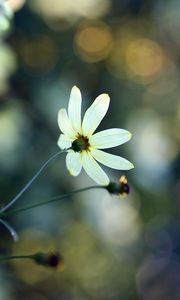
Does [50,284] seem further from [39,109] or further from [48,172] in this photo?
[39,109]

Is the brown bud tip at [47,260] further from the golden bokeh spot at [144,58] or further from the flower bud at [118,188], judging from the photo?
the golden bokeh spot at [144,58]

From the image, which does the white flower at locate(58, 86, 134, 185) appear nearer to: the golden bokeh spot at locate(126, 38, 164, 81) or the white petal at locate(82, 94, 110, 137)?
the white petal at locate(82, 94, 110, 137)

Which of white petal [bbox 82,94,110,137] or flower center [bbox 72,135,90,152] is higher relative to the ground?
white petal [bbox 82,94,110,137]

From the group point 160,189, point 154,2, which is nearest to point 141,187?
point 160,189

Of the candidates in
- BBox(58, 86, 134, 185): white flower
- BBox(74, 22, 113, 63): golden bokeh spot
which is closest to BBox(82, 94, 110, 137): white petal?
BBox(58, 86, 134, 185): white flower

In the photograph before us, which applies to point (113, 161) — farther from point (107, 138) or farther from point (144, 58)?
point (144, 58)

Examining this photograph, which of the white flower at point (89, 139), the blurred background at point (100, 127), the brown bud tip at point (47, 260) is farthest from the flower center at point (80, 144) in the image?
the blurred background at point (100, 127)
